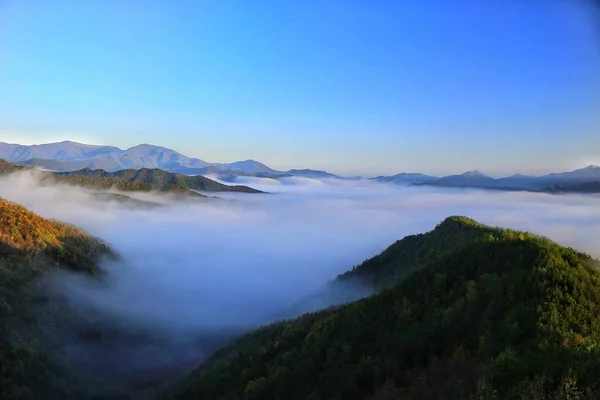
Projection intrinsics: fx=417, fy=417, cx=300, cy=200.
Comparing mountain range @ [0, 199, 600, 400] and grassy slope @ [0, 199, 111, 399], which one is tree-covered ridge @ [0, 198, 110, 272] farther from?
mountain range @ [0, 199, 600, 400]

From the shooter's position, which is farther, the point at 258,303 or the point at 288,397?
the point at 258,303

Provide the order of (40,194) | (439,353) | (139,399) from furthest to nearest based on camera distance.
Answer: (40,194) < (139,399) < (439,353)

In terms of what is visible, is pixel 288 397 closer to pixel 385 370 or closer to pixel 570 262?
pixel 385 370

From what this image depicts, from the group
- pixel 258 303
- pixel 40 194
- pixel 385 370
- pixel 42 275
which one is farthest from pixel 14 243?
pixel 40 194

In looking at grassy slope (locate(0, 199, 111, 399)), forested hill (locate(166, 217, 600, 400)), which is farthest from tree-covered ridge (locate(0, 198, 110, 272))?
forested hill (locate(166, 217, 600, 400))

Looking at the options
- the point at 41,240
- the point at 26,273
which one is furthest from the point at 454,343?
the point at 41,240

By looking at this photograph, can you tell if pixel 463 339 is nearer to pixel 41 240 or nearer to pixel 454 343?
pixel 454 343

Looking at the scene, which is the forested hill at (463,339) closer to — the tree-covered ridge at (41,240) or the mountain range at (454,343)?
the mountain range at (454,343)
